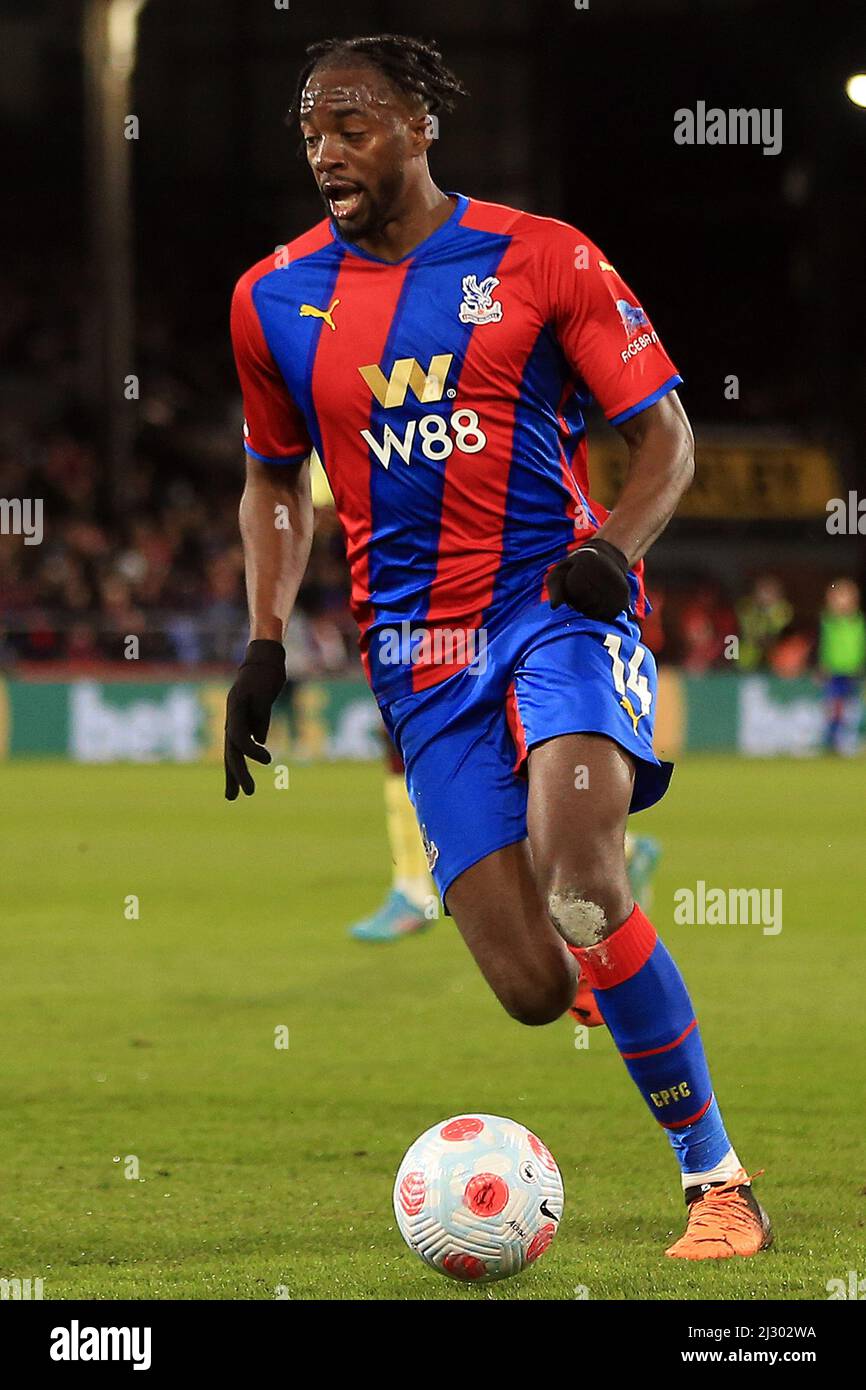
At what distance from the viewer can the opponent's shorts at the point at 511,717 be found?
415 centimetres

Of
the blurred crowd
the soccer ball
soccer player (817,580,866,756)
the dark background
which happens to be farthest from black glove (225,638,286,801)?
the dark background

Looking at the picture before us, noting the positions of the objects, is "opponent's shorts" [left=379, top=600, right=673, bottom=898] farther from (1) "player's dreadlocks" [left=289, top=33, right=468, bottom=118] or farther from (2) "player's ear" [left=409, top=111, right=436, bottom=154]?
(1) "player's dreadlocks" [left=289, top=33, right=468, bottom=118]

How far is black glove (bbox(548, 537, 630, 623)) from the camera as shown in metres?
4.00

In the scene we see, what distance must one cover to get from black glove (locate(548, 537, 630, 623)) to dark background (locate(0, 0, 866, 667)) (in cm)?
2387

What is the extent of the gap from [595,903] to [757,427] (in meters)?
27.2

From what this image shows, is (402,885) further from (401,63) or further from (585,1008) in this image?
(401,63)

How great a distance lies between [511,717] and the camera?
14.1ft

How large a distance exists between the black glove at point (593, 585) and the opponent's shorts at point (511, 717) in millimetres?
175

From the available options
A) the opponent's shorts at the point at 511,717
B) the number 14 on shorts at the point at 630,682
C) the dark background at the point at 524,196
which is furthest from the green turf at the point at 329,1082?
the dark background at the point at 524,196

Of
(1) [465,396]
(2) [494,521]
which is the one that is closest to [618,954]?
(2) [494,521]

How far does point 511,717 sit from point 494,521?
0.41 meters

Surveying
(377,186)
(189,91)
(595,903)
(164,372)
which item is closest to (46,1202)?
(595,903)

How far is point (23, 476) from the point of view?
88.7 ft

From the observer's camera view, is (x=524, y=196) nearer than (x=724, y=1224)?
No
